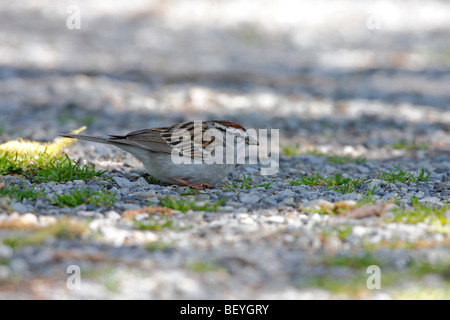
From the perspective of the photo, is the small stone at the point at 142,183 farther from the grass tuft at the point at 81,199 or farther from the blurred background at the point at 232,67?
the blurred background at the point at 232,67

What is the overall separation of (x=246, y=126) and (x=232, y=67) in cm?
494

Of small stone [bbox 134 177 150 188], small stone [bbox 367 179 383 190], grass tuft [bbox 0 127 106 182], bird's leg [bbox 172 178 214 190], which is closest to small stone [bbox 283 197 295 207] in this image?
bird's leg [bbox 172 178 214 190]

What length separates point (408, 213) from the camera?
5281 millimetres

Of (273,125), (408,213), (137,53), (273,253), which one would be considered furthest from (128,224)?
(137,53)

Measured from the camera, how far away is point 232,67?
49.2 feet

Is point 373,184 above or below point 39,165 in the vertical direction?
below

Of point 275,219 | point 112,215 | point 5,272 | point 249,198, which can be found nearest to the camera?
point 5,272

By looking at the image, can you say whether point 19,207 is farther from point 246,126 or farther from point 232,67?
point 232,67

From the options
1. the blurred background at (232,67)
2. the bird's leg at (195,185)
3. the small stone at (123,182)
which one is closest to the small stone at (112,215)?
the small stone at (123,182)

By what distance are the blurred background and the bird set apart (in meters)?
2.75

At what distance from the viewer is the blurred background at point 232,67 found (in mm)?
10625

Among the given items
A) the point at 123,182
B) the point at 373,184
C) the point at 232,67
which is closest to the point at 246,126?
the point at 373,184

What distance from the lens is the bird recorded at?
243 inches

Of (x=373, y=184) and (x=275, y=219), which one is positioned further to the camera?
(x=373, y=184)
